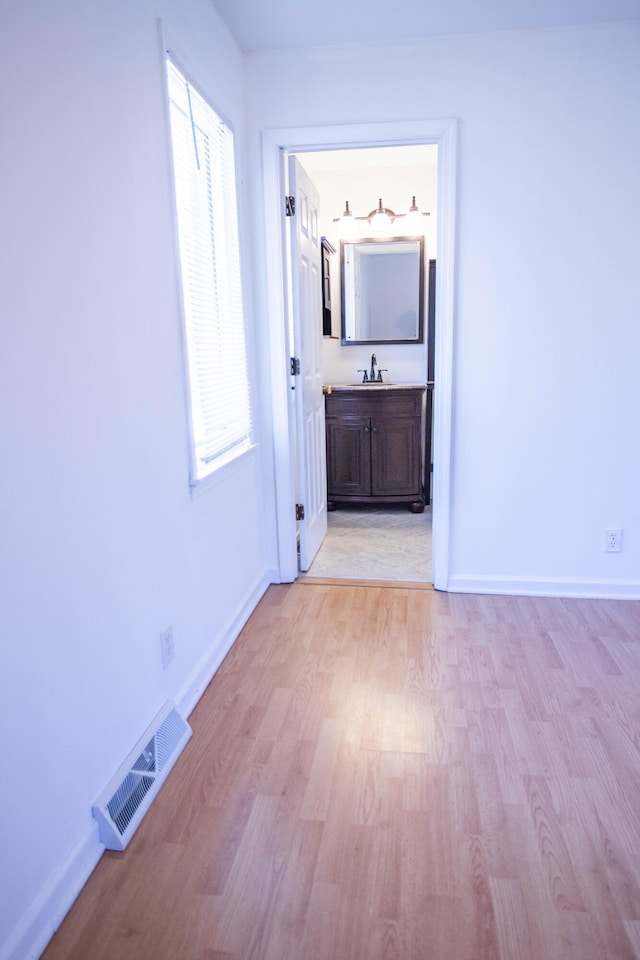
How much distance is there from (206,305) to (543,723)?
1.86 meters

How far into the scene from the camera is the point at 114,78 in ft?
5.10

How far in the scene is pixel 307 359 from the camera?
3266 millimetres

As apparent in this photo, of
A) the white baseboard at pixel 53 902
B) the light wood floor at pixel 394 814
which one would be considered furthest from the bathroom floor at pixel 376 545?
the white baseboard at pixel 53 902

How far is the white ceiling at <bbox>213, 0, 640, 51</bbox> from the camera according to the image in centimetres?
231

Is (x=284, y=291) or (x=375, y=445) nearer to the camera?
(x=284, y=291)

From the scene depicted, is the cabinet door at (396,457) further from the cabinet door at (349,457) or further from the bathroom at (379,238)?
the bathroom at (379,238)

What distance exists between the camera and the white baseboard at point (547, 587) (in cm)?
292

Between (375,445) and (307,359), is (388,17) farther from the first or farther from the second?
(375,445)

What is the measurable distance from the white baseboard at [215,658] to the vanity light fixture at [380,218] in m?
2.84

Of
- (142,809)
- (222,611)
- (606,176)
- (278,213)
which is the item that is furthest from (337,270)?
(142,809)

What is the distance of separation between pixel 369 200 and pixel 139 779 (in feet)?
13.5

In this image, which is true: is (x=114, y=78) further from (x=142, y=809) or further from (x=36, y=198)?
(x=142, y=809)

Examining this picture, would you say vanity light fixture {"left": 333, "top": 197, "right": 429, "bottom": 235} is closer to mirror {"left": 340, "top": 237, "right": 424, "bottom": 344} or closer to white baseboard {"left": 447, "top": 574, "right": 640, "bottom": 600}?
mirror {"left": 340, "top": 237, "right": 424, "bottom": 344}

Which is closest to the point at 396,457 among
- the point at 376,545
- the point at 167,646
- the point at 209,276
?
the point at 376,545
